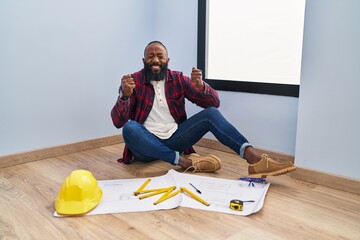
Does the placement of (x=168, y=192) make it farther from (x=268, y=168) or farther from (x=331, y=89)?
(x=331, y=89)

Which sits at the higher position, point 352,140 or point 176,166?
point 352,140

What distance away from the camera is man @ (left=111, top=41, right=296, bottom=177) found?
1.48m

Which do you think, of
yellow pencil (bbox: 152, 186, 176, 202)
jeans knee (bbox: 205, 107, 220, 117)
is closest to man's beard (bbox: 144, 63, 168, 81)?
jeans knee (bbox: 205, 107, 220, 117)

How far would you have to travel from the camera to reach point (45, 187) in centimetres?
136

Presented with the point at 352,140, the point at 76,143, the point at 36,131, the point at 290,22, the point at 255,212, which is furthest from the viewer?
the point at 76,143

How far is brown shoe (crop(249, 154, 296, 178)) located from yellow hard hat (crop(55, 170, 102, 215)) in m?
0.71

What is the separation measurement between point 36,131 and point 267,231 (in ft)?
4.51

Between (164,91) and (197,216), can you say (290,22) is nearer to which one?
(164,91)

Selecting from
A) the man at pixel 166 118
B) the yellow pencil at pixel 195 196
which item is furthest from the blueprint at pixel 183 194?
the man at pixel 166 118

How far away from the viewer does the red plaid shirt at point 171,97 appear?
162cm

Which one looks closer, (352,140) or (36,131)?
(352,140)

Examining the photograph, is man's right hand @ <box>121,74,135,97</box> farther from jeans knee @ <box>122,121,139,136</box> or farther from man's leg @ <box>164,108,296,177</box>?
man's leg @ <box>164,108,296,177</box>

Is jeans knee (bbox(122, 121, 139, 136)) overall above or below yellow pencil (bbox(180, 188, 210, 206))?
above

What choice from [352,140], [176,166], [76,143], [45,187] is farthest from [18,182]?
[352,140]
